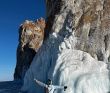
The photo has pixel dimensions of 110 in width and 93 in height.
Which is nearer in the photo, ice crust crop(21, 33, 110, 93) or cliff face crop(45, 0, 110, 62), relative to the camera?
ice crust crop(21, 33, 110, 93)

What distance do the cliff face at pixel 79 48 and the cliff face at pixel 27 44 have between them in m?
58.5

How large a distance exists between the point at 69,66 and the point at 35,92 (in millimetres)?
8822

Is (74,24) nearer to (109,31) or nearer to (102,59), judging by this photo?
(109,31)

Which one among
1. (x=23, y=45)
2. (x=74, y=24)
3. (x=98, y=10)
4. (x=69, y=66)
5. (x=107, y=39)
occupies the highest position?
(x=23, y=45)

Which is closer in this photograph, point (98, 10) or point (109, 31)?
point (109, 31)

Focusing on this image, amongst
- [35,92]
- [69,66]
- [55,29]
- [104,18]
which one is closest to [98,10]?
[104,18]

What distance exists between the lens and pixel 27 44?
3307 inches

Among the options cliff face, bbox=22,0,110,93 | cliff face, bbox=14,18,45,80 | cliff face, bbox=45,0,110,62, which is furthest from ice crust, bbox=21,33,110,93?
cliff face, bbox=14,18,45,80

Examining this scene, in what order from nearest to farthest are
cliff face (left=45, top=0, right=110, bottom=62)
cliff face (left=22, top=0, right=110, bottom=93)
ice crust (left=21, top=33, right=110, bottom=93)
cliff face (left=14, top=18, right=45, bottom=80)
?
ice crust (left=21, top=33, right=110, bottom=93) → cliff face (left=22, top=0, right=110, bottom=93) → cliff face (left=45, top=0, right=110, bottom=62) → cliff face (left=14, top=18, right=45, bottom=80)

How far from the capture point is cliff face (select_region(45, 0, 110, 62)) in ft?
56.8

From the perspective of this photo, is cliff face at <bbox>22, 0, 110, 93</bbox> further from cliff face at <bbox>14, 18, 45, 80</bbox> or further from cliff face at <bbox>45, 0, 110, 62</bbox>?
cliff face at <bbox>14, 18, 45, 80</bbox>

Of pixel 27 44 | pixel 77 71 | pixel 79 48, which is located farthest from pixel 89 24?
pixel 27 44

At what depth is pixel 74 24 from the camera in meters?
19.0

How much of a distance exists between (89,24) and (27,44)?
224ft
